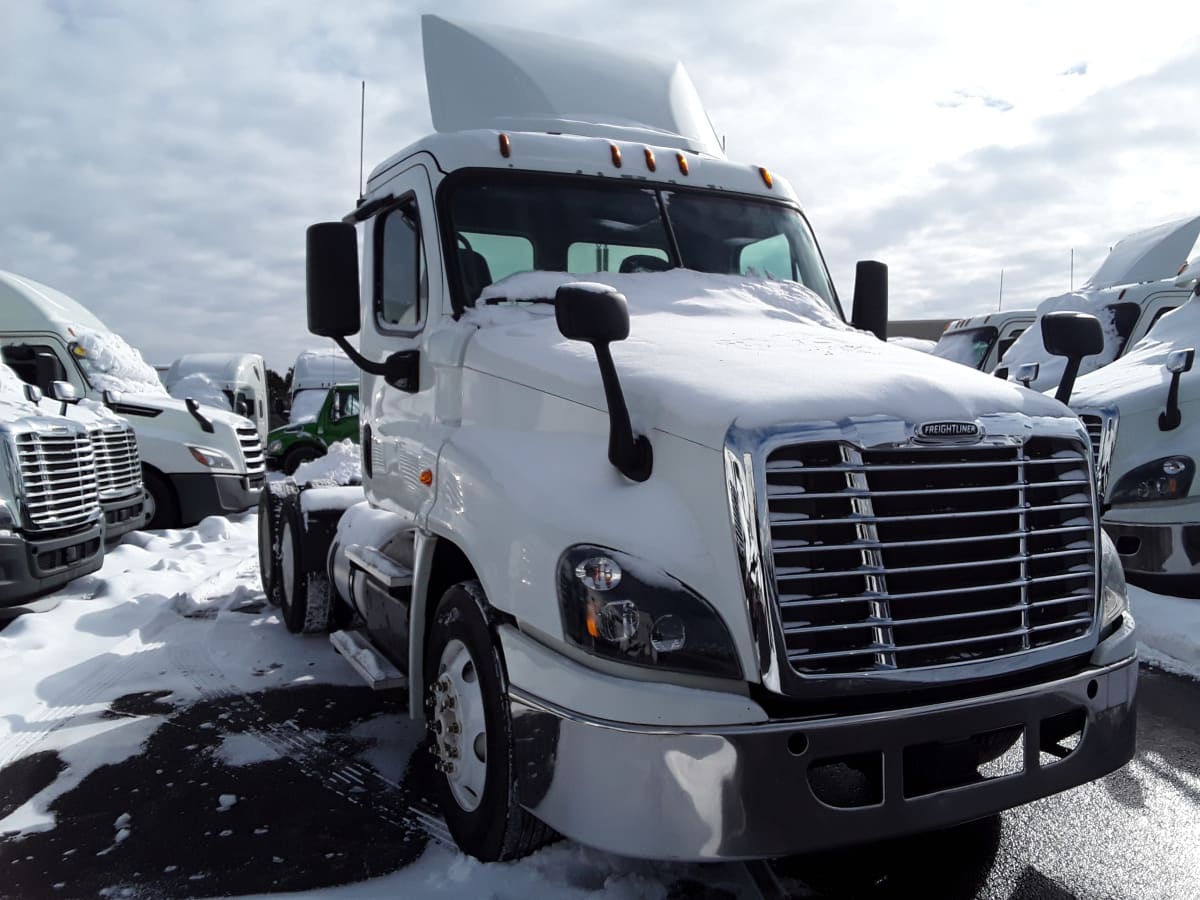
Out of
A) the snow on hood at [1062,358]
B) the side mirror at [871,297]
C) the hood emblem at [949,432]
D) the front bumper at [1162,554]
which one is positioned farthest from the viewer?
the snow on hood at [1062,358]

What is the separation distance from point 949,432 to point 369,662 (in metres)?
2.76

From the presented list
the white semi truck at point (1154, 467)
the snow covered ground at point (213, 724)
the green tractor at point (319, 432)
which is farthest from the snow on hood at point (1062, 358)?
the green tractor at point (319, 432)

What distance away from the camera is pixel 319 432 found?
20953mm

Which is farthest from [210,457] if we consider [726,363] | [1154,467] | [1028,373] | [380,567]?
[1154,467]

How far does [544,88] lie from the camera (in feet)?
16.2

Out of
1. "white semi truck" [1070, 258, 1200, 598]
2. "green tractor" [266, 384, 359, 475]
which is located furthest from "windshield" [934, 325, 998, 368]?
"green tractor" [266, 384, 359, 475]

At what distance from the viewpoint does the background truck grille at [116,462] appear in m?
8.97

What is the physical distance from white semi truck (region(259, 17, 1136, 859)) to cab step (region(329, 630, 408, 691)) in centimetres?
7

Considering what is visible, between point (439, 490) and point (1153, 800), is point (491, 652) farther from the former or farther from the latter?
point (1153, 800)

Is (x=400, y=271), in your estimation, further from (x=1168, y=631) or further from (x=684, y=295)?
(x=1168, y=631)

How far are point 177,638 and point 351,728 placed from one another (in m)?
2.26

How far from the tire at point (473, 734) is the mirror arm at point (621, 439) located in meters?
0.69

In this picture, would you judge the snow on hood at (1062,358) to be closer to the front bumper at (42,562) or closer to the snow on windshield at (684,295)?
the snow on windshield at (684,295)

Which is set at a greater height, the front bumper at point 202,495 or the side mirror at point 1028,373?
the side mirror at point 1028,373
